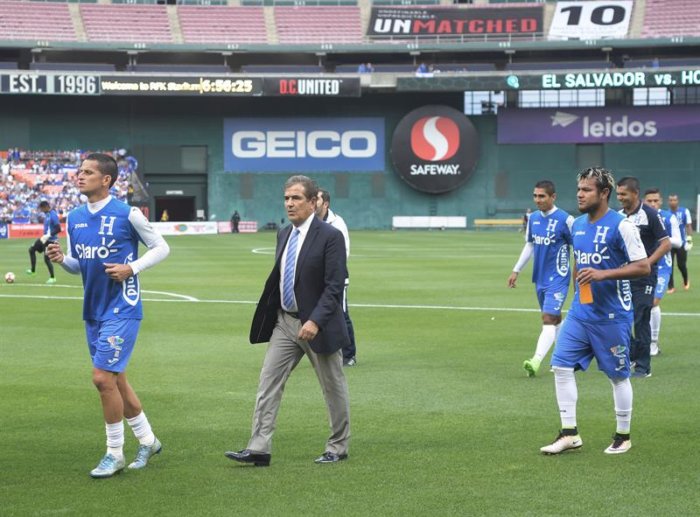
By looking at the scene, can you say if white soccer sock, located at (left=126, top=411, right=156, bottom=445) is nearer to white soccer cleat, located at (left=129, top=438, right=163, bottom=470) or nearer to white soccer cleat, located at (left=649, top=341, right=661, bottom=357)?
white soccer cleat, located at (left=129, top=438, right=163, bottom=470)

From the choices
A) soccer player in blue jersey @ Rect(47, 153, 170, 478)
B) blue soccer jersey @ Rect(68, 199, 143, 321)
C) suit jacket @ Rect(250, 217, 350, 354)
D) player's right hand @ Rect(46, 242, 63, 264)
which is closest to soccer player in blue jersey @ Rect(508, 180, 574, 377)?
suit jacket @ Rect(250, 217, 350, 354)

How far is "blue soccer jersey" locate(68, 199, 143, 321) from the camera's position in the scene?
8562mm

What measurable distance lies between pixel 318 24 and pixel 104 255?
6989 cm

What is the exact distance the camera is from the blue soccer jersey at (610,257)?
915 centimetres

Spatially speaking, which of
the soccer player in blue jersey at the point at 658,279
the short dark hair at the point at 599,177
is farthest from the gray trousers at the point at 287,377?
the soccer player in blue jersey at the point at 658,279

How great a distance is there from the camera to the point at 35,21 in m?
73.4

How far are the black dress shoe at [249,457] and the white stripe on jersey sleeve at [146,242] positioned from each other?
1.58 metres

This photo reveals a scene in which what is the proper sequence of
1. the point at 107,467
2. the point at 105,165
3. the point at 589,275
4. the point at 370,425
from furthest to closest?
1. the point at 370,425
2. the point at 589,275
3. the point at 105,165
4. the point at 107,467

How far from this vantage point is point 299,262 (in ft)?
28.6

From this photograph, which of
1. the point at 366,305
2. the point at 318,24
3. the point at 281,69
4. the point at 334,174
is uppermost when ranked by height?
the point at 318,24

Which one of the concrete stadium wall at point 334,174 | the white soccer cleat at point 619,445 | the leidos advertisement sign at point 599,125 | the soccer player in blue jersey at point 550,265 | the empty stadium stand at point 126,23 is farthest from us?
the empty stadium stand at point 126,23

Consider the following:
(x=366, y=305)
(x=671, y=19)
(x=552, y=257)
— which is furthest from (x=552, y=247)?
(x=671, y=19)

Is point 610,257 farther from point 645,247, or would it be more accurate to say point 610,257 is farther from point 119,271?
point 645,247

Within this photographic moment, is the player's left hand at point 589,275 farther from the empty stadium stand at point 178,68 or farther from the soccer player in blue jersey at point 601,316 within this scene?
the empty stadium stand at point 178,68
